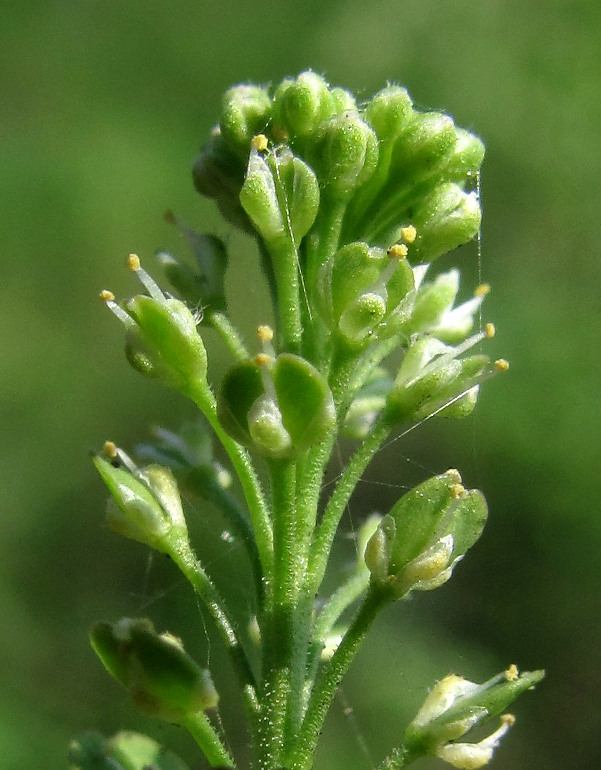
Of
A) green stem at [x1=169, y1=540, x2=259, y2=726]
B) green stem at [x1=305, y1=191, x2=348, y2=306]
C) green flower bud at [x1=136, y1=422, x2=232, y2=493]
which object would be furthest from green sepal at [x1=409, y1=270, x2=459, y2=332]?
green stem at [x1=169, y1=540, x2=259, y2=726]

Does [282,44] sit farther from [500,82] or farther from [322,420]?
[322,420]

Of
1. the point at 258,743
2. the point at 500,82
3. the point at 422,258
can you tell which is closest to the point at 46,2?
the point at 500,82

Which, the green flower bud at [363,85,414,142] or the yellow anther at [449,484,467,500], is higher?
the green flower bud at [363,85,414,142]

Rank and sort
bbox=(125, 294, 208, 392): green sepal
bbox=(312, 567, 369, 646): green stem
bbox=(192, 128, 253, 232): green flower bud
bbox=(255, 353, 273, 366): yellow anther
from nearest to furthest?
bbox=(255, 353, 273, 366): yellow anther
bbox=(125, 294, 208, 392): green sepal
bbox=(312, 567, 369, 646): green stem
bbox=(192, 128, 253, 232): green flower bud

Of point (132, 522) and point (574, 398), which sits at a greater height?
point (574, 398)

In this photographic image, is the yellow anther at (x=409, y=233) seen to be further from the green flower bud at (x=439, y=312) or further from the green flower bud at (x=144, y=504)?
the green flower bud at (x=144, y=504)

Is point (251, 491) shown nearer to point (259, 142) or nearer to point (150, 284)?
point (150, 284)

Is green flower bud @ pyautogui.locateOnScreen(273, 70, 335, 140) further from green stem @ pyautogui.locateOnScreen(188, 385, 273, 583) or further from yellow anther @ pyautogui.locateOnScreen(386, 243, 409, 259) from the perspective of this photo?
green stem @ pyautogui.locateOnScreen(188, 385, 273, 583)
